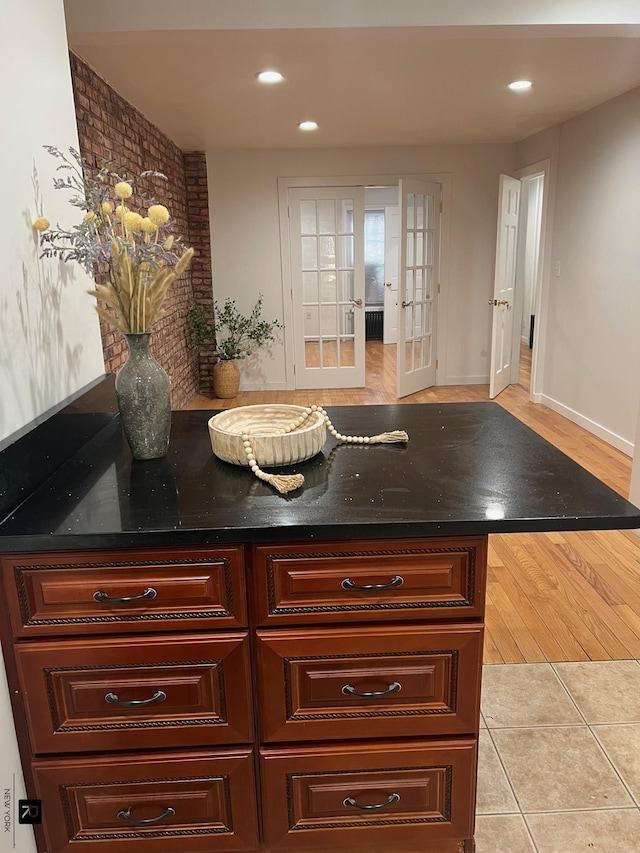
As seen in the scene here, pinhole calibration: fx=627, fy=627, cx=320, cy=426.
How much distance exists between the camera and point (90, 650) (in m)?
1.19

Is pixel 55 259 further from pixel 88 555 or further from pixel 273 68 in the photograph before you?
pixel 273 68

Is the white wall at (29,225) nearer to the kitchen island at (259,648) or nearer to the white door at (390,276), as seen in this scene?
the kitchen island at (259,648)

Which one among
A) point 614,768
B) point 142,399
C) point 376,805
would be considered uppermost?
point 142,399

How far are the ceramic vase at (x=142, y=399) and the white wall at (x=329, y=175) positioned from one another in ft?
16.0

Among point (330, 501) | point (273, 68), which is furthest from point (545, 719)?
point (273, 68)

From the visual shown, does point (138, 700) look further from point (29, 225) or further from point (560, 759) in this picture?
point (560, 759)

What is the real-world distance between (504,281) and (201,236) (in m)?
2.89

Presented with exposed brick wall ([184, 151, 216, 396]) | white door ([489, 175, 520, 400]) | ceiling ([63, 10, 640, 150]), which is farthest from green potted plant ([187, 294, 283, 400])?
white door ([489, 175, 520, 400])

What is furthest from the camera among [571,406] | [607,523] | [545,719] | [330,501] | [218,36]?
[571,406]

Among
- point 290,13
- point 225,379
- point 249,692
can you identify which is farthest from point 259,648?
point 225,379

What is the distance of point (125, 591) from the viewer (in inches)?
46.1

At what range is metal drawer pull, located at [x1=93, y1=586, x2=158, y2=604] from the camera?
3.83 feet

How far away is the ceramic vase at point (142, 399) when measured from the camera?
1.45 meters

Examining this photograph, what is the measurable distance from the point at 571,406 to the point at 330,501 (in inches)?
169
